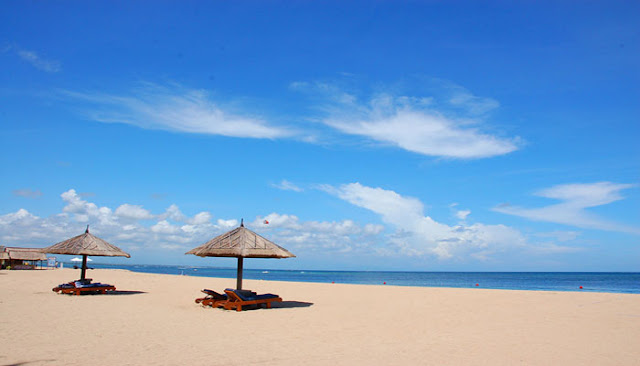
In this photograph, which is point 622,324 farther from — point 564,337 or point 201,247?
point 201,247

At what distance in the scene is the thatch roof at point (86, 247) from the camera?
1706 cm

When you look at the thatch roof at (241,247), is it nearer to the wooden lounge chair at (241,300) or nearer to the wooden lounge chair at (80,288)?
the wooden lounge chair at (241,300)

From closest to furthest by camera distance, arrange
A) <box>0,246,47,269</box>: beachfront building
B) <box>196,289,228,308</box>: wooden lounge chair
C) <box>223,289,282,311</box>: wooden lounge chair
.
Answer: <box>223,289,282,311</box>: wooden lounge chair
<box>196,289,228,308</box>: wooden lounge chair
<box>0,246,47,269</box>: beachfront building

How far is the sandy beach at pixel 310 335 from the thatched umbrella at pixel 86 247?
255 centimetres

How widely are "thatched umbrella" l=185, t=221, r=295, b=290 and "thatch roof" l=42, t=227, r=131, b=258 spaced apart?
5.13 m

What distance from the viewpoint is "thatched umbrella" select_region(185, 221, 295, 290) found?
13477mm

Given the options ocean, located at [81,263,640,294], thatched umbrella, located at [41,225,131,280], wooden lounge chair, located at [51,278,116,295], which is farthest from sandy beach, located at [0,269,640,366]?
ocean, located at [81,263,640,294]

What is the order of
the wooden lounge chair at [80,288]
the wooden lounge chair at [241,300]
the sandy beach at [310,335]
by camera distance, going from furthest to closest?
1. the wooden lounge chair at [80,288]
2. the wooden lounge chair at [241,300]
3. the sandy beach at [310,335]

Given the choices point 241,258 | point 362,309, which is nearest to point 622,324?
point 362,309

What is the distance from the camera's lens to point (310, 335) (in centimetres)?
913

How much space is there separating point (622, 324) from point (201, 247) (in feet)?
38.6

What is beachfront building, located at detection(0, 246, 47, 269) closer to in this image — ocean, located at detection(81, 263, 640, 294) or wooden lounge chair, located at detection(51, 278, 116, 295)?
ocean, located at detection(81, 263, 640, 294)

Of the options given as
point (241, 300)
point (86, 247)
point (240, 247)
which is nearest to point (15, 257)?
point (86, 247)

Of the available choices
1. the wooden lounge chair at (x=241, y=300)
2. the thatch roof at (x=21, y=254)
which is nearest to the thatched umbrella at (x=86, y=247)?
the wooden lounge chair at (x=241, y=300)
